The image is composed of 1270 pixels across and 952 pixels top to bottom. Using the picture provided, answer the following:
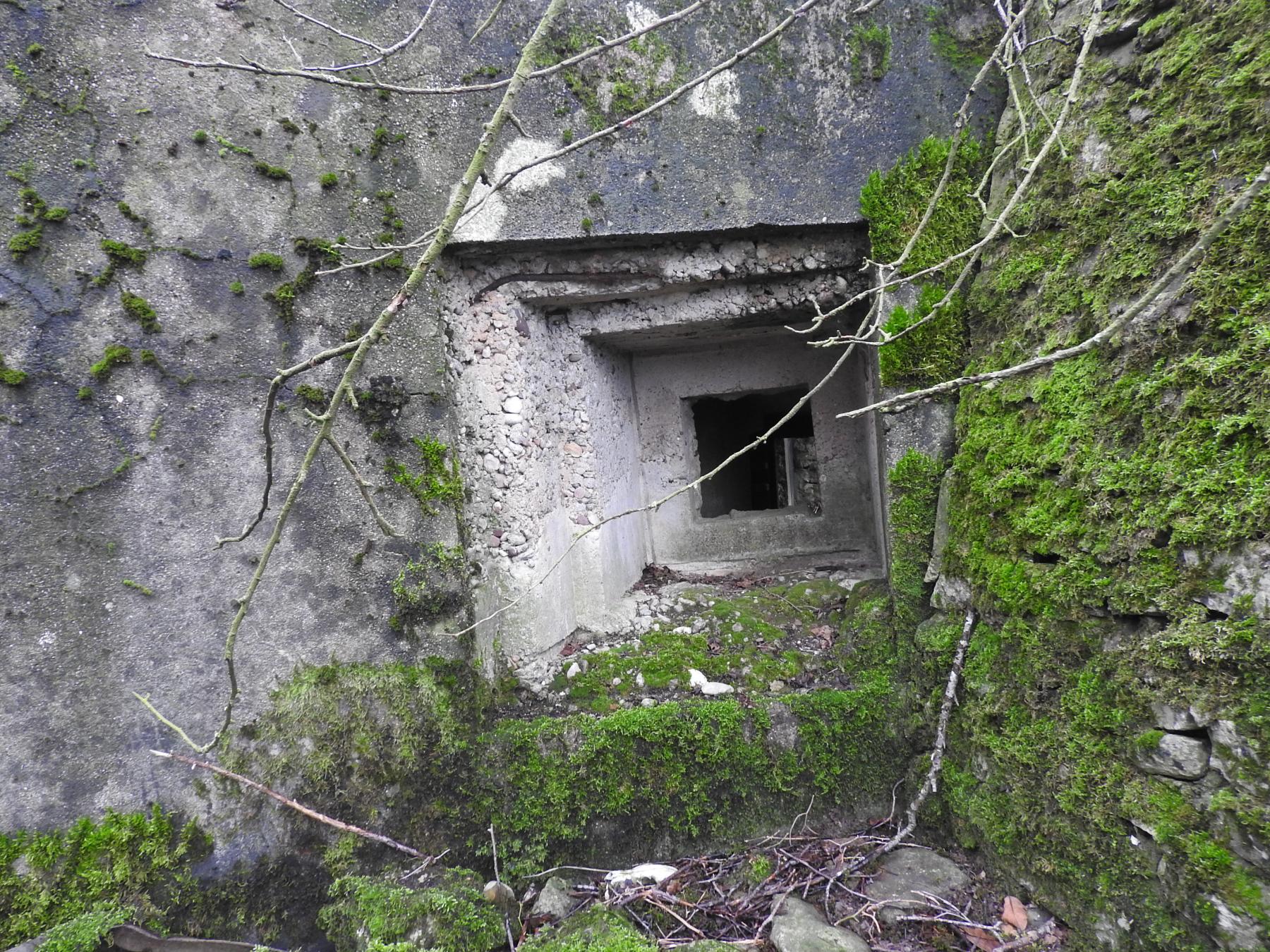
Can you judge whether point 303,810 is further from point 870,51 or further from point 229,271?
point 870,51

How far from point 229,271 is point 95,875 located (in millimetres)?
1813

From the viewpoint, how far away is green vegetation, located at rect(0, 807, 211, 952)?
1.80 meters

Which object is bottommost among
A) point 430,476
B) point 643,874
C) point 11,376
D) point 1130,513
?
point 643,874

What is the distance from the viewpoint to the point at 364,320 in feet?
6.88

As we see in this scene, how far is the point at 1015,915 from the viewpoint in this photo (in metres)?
1.67

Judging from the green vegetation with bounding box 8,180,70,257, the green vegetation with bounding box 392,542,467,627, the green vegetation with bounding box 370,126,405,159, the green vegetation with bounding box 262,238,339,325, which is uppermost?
the green vegetation with bounding box 370,126,405,159

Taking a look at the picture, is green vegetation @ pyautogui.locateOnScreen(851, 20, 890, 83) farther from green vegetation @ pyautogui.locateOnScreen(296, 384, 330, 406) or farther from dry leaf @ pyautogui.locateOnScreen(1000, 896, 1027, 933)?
dry leaf @ pyautogui.locateOnScreen(1000, 896, 1027, 933)

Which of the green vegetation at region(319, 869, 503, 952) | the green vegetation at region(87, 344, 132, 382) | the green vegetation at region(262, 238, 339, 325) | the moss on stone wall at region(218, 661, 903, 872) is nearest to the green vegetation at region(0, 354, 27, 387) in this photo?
the green vegetation at region(87, 344, 132, 382)

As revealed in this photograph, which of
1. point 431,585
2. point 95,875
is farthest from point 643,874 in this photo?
point 95,875

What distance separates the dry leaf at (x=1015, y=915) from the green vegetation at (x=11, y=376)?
3.06 meters

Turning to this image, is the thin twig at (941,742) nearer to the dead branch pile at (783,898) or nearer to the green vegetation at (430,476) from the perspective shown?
the dead branch pile at (783,898)

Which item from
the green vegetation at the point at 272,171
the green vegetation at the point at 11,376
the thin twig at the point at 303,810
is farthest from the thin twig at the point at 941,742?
the green vegetation at the point at 11,376

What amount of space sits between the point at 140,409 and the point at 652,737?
1882 millimetres

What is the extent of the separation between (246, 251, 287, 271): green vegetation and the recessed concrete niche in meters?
0.52
